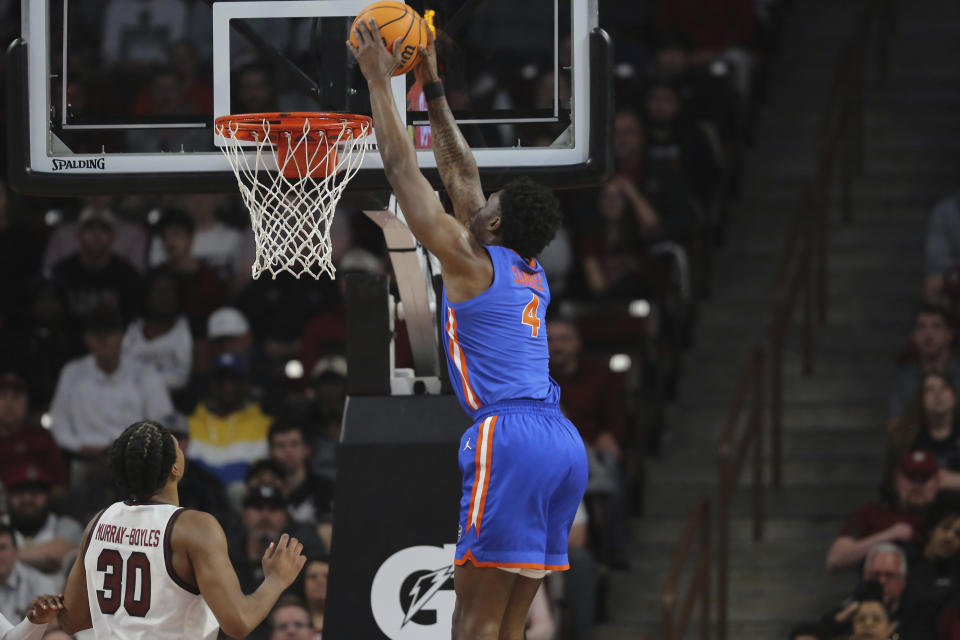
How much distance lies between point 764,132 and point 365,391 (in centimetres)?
797

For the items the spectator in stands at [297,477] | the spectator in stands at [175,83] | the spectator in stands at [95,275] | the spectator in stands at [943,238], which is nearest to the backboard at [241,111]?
the spectator in stands at [297,477]

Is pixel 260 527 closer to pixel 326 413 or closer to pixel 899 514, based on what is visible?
pixel 326 413

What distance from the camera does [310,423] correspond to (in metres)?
10.6

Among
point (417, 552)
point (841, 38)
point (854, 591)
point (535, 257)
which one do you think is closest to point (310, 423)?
point (854, 591)

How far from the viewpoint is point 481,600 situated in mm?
5695

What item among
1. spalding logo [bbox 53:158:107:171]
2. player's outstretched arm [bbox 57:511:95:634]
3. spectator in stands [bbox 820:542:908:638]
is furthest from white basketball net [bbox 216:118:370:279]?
spectator in stands [bbox 820:542:908:638]

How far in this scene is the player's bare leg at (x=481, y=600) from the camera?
5672 millimetres

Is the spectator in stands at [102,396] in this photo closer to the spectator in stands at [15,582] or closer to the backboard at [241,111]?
the spectator in stands at [15,582]

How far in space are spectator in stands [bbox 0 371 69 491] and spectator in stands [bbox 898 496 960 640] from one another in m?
4.89

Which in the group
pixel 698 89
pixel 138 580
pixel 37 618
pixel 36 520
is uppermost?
pixel 698 89

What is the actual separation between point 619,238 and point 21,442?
3.99 meters

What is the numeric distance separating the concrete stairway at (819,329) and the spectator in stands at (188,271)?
3.14 metres

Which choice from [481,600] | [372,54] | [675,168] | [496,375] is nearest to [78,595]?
[481,600]

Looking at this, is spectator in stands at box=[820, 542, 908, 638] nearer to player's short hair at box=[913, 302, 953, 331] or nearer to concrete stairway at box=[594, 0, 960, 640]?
concrete stairway at box=[594, 0, 960, 640]
